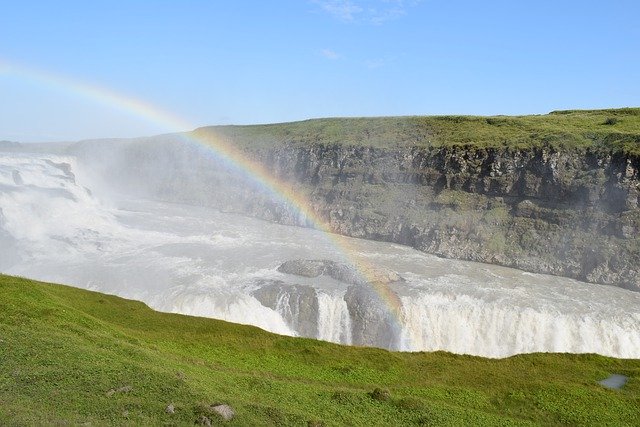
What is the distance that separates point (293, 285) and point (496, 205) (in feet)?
137

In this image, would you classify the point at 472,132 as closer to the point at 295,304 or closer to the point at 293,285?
the point at 293,285

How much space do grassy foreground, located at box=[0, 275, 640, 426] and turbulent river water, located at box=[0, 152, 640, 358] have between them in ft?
43.2

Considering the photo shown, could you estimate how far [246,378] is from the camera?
2334cm

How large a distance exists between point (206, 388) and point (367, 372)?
33.1ft

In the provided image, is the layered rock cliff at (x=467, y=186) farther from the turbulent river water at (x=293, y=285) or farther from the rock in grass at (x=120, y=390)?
the rock in grass at (x=120, y=390)

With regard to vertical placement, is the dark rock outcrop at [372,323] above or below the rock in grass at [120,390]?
below

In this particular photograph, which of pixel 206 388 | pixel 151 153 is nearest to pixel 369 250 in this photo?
pixel 206 388

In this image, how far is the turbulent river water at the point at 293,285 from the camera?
45.8 metres

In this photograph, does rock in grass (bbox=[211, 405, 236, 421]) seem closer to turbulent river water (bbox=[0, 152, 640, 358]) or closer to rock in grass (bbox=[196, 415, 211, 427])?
rock in grass (bbox=[196, 415, 211, 427])

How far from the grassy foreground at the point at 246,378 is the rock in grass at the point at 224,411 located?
335mm

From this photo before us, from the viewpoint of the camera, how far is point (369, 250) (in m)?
72.9

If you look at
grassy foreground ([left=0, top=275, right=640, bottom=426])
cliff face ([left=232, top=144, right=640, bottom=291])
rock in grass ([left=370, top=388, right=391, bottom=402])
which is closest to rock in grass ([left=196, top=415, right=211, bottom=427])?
grassy foreground ([left=0, top=275, right=640, bottom=426])

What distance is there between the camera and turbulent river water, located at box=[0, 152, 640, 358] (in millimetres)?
45781

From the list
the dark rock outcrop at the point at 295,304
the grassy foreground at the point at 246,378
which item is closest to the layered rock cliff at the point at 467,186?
the dark rock outcrop at the point at 295,304
